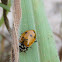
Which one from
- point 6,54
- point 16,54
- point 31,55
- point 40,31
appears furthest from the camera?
point 6,54

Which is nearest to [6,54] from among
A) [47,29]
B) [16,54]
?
[47,29]

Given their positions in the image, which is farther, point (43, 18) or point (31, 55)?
point (43, 18)

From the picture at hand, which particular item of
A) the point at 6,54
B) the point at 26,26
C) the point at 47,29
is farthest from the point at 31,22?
the point at 6,54

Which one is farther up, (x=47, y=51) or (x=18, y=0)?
(x=18, y=0)

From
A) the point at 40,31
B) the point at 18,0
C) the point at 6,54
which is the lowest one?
the point at 6,54

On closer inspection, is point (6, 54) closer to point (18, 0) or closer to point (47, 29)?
point (47, 29)

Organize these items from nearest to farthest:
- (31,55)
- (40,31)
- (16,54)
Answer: (16,54)
(31,55)
(40,31)
